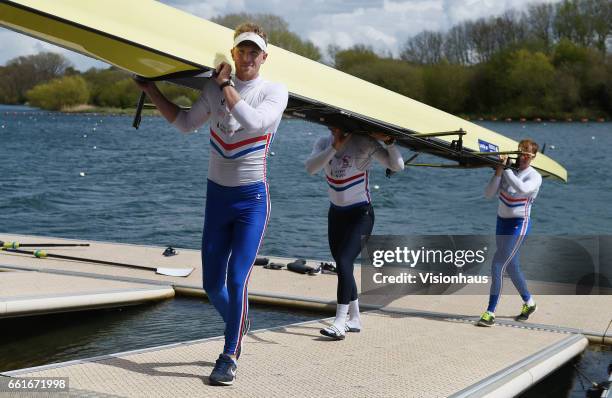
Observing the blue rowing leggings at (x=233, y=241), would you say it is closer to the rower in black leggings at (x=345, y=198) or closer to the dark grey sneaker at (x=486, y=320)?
the rower in black leggings at (x=345, y=198)

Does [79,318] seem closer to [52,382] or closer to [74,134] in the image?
[52,382]

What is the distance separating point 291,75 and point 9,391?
3113 millimetres

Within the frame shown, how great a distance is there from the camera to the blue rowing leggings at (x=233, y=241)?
4.77 meters

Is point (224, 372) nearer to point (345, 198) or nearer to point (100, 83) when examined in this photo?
point (345, 198)

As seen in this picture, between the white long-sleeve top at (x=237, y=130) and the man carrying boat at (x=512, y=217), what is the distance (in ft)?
10.2

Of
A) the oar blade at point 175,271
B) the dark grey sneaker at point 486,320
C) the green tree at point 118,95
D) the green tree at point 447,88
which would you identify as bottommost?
the oar blade at point 175,271

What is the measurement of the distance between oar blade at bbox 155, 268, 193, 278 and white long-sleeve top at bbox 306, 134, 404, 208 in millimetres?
2998

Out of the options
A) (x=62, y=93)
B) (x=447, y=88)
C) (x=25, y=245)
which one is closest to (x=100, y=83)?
(x=62, y=93)

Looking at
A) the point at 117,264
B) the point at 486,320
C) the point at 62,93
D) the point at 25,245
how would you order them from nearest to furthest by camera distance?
the point at 486,320
the point at 117,264
the point at 25,245
the point at 62,93

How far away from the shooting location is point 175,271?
889 centimetres

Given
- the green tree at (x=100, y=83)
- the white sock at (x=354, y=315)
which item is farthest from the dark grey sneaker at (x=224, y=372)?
the green tree at (x=100, y=83)

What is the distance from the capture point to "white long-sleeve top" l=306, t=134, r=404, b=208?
6.28 m

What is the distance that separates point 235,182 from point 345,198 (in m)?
1.69

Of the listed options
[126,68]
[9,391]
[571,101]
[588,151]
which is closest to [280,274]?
[126,68]
